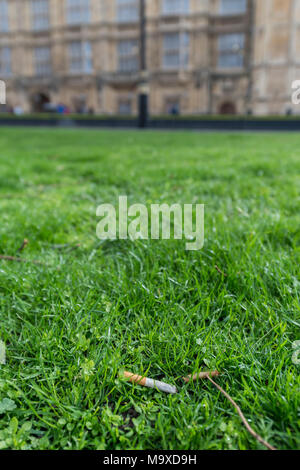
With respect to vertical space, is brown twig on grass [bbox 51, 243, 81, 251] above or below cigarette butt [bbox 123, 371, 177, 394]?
above

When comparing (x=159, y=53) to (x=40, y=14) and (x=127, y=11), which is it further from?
(x=40, y=14)

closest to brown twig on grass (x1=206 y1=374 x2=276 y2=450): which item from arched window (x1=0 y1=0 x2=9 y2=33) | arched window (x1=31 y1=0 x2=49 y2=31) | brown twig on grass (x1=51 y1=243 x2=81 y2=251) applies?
brown twig on grass (x1=51 y1=243 x2=81 y2=251)

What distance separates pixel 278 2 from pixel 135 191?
36.4m

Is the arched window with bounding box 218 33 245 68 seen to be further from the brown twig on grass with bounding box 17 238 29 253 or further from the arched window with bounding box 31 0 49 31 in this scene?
the brown twig on grass with bounding box 17 238 29 253

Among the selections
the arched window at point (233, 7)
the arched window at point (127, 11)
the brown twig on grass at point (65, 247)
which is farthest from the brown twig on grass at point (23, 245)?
the arched window at point (233, 7)

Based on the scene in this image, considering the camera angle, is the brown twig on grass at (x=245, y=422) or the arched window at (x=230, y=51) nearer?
the brown twig on grass at (x=245, y=422)

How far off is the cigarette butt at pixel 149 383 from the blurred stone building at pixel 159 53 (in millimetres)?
33504

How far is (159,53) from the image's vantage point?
112ft

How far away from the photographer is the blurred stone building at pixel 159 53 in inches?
1288

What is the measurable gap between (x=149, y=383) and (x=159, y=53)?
122ft

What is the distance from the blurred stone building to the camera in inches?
1288

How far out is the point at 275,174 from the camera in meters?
4.08

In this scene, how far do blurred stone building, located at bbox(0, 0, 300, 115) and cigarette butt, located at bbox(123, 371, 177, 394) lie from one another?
33504 millimetres

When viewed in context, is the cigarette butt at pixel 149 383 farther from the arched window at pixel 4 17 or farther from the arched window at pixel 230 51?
the arched window at pixel 4 17
